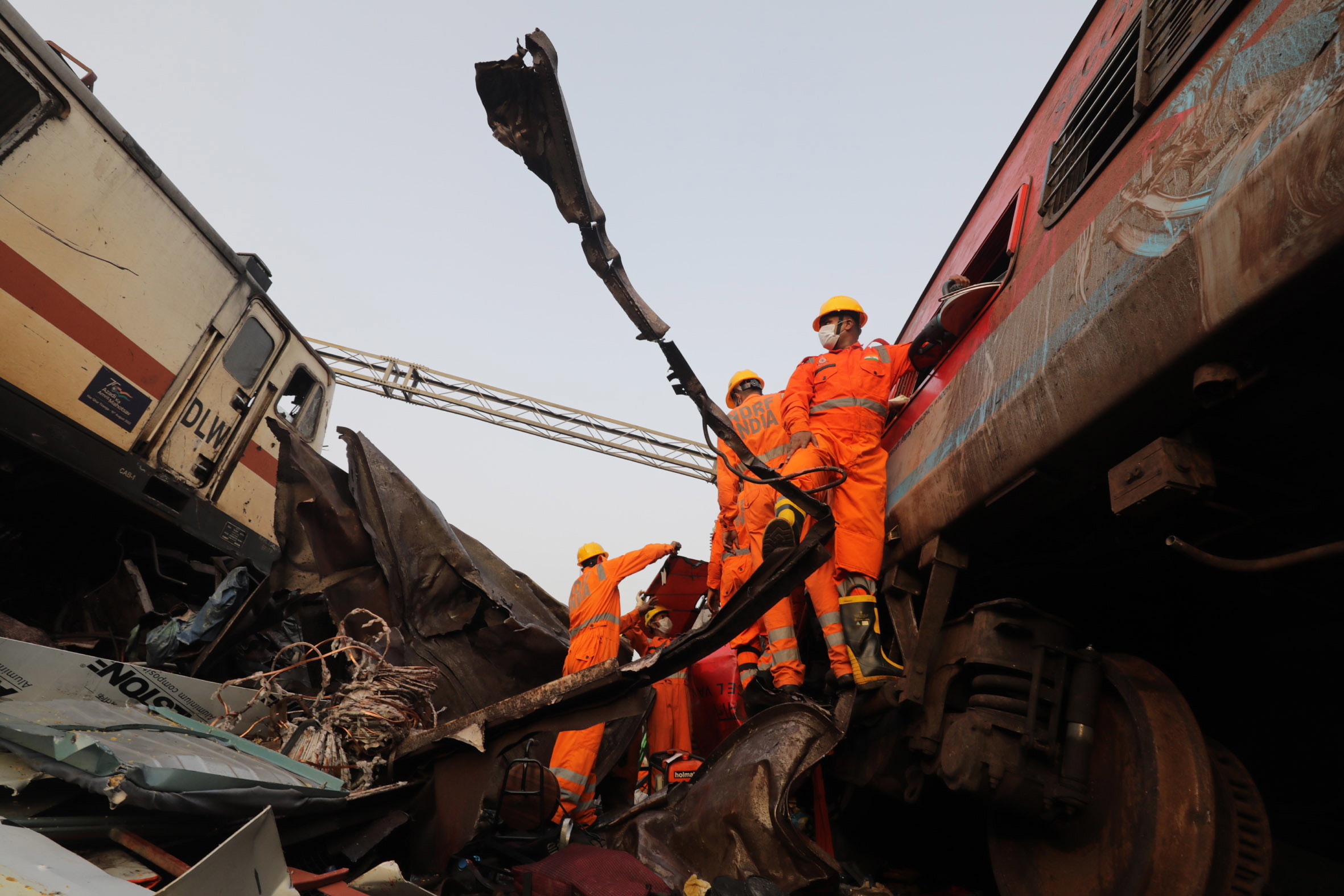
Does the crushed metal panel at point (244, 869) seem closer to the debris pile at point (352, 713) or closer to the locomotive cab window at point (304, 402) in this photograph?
the debris pile at point (352, 713)

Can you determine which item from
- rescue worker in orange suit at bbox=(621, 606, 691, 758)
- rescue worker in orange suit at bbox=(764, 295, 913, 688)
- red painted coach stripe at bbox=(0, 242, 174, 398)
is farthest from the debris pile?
red painted coach stripe at bbox=(0, 242, 174, 398)

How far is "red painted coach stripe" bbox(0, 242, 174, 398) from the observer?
4043mm

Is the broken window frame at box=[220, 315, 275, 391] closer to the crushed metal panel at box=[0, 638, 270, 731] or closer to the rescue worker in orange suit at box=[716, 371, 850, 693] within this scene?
the crushed metal panel at box=[0, 638, 270, 731]

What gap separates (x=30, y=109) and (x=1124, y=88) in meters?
5.14

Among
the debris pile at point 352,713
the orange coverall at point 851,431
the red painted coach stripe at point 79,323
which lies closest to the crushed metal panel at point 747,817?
the orange coverall at point 851,431

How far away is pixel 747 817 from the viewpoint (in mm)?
2984

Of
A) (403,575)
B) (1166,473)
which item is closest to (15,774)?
(403,575)

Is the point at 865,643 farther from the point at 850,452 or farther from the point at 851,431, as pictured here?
the point at 851,431

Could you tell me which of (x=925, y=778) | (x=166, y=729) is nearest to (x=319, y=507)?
(x=166, y=729)

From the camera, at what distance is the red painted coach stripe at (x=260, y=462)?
19.8 ft

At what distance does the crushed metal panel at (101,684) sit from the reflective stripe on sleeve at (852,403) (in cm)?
332

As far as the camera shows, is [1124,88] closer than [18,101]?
Yes

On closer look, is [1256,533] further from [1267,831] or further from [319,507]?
[319,507]

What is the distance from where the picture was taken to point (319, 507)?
4629 millimetres
